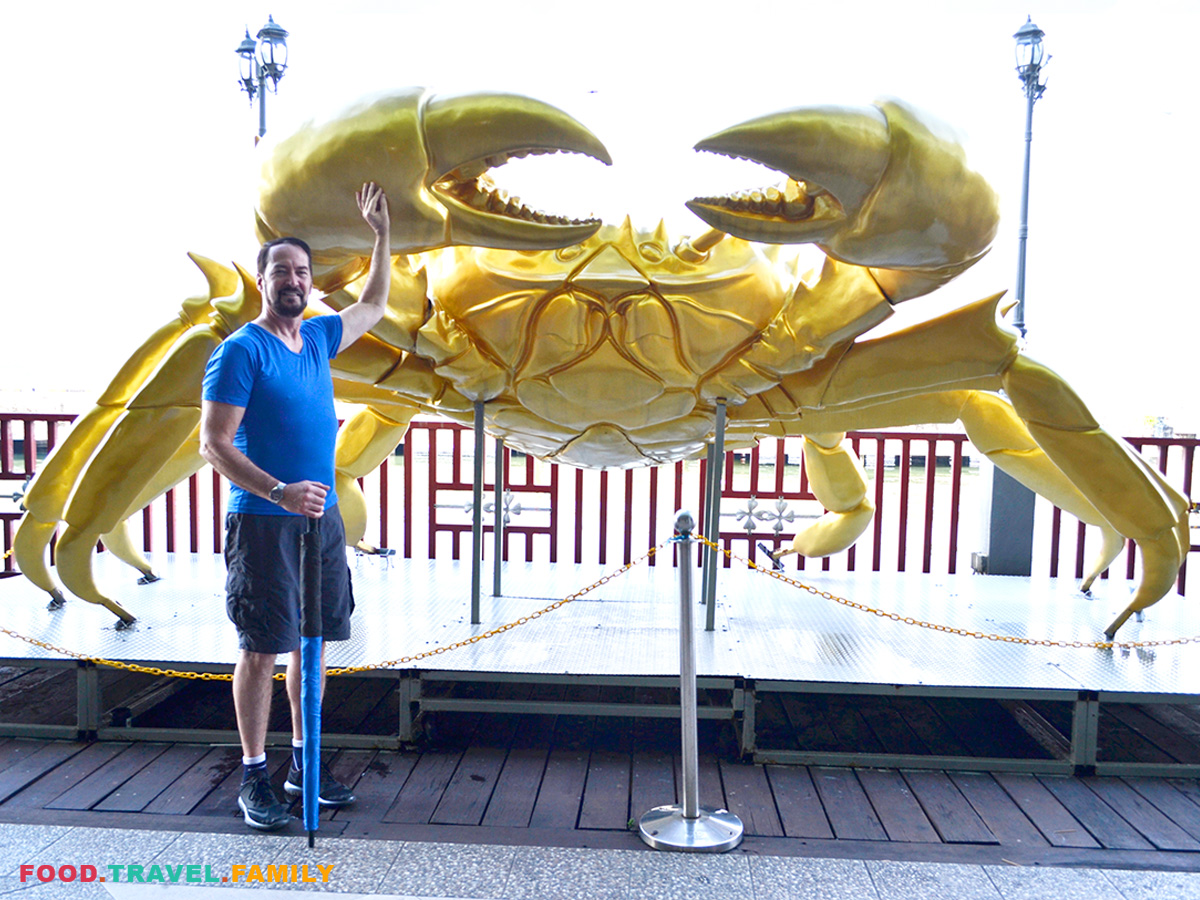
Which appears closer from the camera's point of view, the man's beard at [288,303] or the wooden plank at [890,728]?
the man's beard at [288,303]

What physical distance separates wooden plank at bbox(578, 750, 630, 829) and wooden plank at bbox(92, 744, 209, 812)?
1386mm

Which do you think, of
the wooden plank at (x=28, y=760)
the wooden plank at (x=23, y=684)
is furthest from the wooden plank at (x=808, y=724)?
the wooden plank at (x=23, y=684)

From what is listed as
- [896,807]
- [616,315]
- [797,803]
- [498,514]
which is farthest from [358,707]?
[896,807]

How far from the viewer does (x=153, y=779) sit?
286cm

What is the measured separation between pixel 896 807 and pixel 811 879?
0.62 metres

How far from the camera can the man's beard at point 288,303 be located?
2363 millimetres

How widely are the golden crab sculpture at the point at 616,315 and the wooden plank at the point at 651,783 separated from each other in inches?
54.3

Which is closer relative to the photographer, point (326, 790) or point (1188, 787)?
point (326, 790)

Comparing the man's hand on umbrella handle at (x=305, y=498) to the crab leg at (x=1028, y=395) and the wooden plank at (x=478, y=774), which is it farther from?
the crab leg at (x=1028, y=395)

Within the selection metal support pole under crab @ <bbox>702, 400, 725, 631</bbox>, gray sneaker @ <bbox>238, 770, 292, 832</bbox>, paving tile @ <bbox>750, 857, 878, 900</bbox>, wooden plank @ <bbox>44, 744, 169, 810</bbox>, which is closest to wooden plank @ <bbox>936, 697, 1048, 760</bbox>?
metal support pole under crab @ <bbox>702, 400, 725, 631</bbox>

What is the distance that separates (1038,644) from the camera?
355cm

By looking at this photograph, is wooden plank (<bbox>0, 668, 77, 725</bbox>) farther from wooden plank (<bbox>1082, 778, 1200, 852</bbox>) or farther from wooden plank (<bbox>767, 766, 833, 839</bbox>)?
wooden plank (<bbox>1082, 778, 1200, 852</bbox>)

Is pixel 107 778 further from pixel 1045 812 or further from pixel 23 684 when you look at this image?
pixel 1045 812

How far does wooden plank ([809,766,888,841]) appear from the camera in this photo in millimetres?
2572
